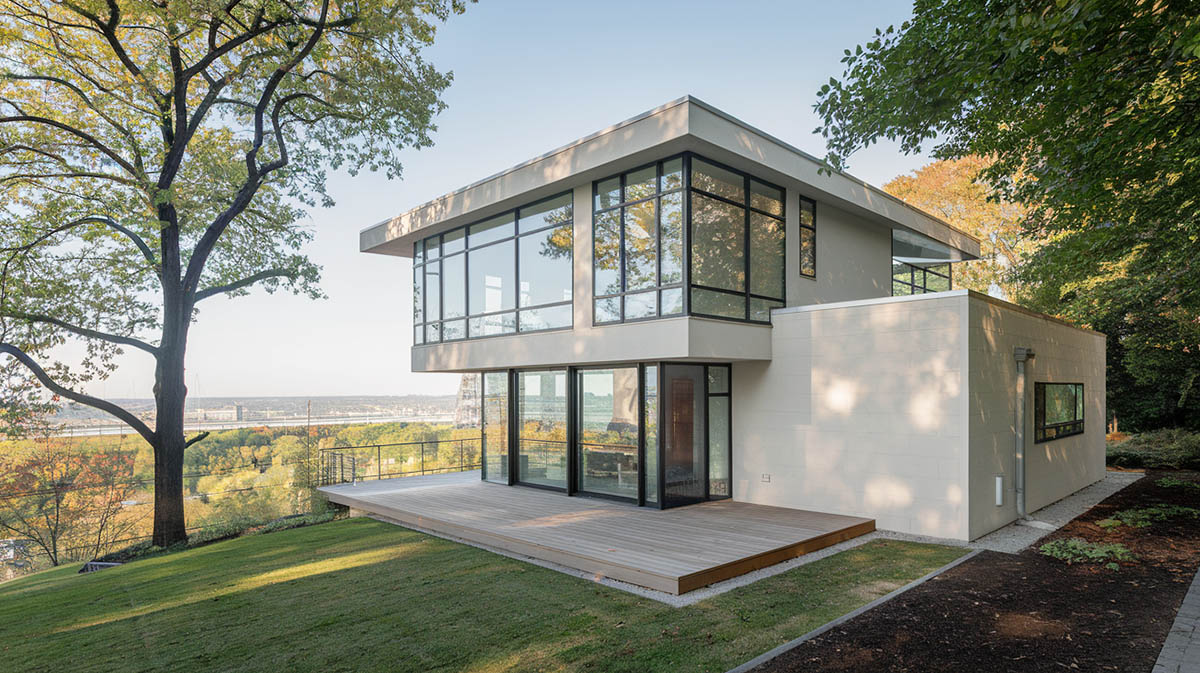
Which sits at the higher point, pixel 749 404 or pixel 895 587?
pixel 749 404

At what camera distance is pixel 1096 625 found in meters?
4.17

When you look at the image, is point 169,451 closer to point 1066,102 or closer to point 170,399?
point 170,399

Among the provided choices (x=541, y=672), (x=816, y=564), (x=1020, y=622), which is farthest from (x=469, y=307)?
(x=1020, y=622)

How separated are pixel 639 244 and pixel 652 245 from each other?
0.25 m

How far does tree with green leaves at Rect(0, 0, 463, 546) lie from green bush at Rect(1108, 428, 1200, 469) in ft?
58.4

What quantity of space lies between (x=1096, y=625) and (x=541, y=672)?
13.1 feet

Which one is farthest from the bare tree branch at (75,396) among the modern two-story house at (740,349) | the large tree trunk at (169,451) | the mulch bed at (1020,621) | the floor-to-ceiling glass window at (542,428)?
the mulch bed at (1020,621)

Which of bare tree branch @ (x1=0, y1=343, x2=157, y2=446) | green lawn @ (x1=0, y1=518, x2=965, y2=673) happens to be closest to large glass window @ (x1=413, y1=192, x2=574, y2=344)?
green lawn @ (x1=0, y1=518, x2=965, y2=673)

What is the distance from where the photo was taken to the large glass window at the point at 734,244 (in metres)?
7.92

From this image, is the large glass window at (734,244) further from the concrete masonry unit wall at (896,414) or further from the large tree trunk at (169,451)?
the large tree trunk at (169,451)

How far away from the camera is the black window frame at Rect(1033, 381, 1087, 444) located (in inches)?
338

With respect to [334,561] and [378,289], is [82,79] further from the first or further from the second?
[378,289]

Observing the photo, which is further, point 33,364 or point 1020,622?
point 33,364

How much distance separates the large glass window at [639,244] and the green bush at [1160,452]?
1298 centimetres
